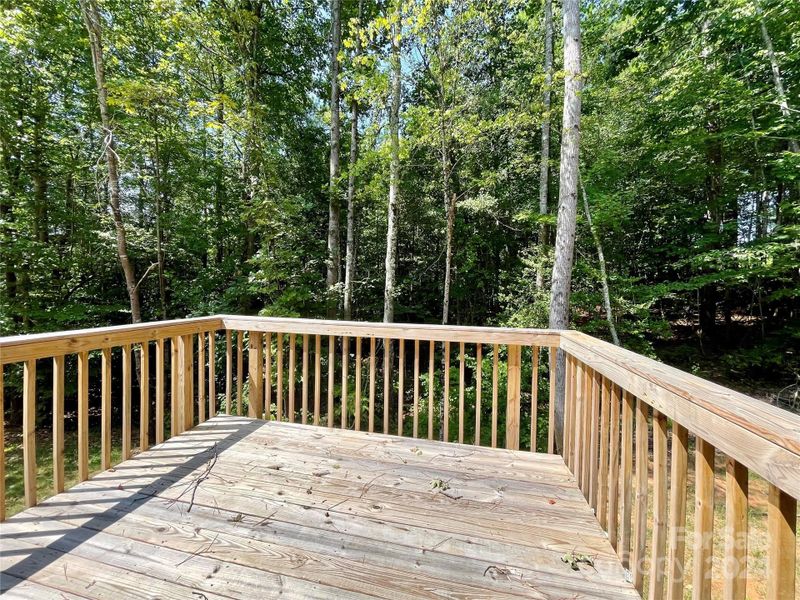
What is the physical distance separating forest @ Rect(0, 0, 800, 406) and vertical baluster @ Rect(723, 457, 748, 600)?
14.6 feet

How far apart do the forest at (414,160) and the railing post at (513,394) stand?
10.2 ft

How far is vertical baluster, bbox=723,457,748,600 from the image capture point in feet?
2.55

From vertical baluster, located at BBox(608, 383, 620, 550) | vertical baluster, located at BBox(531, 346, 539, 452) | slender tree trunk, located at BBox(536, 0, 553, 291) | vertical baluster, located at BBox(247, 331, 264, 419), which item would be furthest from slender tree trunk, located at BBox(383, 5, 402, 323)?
vertical baluster, located at BBox(608, 383, 620, 550)

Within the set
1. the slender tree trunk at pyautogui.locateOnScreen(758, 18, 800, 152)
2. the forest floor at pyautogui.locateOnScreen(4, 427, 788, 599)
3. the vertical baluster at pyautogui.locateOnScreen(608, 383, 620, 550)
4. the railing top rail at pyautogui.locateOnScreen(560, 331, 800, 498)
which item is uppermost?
the slender tree trunk at pyautogui.locateOnScreen(758, 18, 800, 152)

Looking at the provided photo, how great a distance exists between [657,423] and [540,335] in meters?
1.08

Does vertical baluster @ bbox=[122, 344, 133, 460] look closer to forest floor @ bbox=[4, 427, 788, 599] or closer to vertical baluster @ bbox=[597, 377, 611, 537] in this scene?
forest floor @ bbox=[4, 427, 788, 599]

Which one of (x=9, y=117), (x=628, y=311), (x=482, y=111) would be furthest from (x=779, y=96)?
(x=9, y=117)

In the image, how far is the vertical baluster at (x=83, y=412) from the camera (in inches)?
72.1

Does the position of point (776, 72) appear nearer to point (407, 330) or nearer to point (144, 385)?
point (407, 330)

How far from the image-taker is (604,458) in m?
1.55

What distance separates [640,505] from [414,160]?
7.25 meters

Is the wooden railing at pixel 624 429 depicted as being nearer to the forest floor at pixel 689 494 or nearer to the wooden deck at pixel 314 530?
the forest floor at pixel 689 494

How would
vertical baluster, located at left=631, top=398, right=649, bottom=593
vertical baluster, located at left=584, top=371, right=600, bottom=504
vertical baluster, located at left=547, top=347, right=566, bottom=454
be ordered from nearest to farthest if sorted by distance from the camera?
vertical baluster, located at left=631, top=398, right=649, bottom=593 → vertical baluster, located at left=584, top=371, right=600, bottom=504 → vertical baluster, located at left=547, top=347, right=566, bottom=454

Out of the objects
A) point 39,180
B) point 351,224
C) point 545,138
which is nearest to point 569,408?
point 351,224
